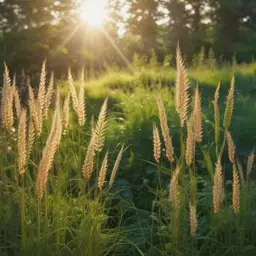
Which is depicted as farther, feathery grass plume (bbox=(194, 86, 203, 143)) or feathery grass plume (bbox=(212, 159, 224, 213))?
feathery grass plume (bbox=(194, 86, 203, 143))

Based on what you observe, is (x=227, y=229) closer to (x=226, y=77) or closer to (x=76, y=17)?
(x=226, y=77)

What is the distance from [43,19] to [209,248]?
17.0 metres

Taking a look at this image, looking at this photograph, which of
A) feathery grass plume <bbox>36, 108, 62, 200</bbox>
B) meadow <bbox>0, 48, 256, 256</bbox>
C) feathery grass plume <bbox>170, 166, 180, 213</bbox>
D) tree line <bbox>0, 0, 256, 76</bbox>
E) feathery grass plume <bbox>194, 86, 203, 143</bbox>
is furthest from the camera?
tree line <bbox>0, 0, 256, 76</bbox>

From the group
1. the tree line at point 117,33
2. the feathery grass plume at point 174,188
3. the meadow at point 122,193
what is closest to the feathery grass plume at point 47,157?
the meadow at point 122,193

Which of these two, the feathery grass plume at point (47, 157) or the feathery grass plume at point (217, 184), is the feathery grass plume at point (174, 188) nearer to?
the feathery grass plume at point (217, 184)

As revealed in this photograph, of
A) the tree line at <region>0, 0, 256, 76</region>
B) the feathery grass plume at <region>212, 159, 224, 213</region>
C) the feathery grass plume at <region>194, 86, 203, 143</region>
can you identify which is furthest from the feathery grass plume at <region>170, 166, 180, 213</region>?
the tree line at <region>0, 0, 256, 76</region>

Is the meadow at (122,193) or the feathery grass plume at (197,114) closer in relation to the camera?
the meadow at (122,193)

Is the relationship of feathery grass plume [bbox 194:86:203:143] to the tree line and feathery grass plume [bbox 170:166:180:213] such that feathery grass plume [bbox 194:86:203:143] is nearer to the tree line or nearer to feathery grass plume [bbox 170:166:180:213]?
feathery grass plume [bbox 170:166:180:213]

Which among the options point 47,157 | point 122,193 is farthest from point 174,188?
point 122,193

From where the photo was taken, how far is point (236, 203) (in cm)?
232

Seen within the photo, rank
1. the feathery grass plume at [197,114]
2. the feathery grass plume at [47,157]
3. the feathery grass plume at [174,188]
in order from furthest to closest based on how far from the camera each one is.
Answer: the feathery grass plume at [197,114], the feathery grass plume at [174,188], the feathery grass plume at [47,157]

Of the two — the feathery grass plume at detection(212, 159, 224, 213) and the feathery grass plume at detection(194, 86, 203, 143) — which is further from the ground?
the feathery grass plume at detection(194, 86, 203, 143)

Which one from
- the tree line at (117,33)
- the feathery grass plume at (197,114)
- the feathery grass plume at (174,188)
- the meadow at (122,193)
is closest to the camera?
the feathery grass plume at (174,188)

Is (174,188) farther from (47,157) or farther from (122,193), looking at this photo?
(122,193)
